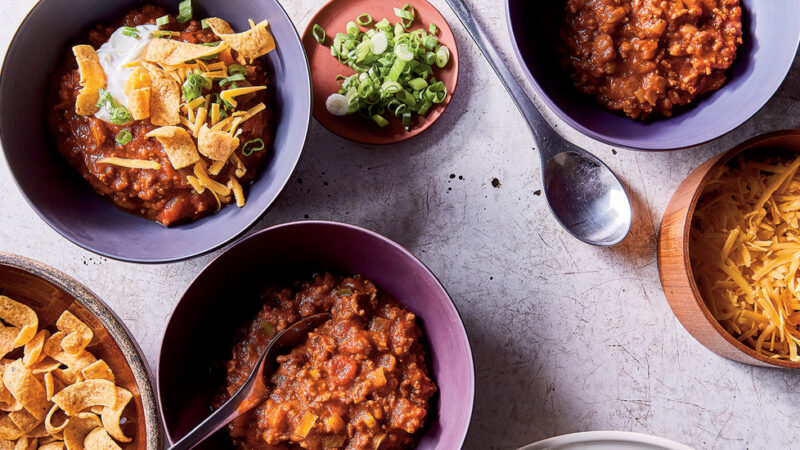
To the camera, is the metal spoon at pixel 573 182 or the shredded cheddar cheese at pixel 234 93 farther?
the metal spoon at pixel 573 182

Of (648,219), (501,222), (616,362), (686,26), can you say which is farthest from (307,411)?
(686,26)

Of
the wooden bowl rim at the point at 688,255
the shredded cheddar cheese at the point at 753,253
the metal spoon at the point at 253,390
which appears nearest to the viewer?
the metal spoon at the point at 253,390

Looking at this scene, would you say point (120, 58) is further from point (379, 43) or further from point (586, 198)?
point (586, 198)

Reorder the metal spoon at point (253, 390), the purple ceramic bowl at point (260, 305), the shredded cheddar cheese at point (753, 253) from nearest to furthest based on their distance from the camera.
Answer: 1. the metal spoon at point (253, 390)
2. the purple ceramic bowl at point (260, 305)
3. the shredded cheddar cheese at point (753, 253)

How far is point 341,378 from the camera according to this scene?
2068 millimetres

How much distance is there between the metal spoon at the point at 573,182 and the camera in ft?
8.05

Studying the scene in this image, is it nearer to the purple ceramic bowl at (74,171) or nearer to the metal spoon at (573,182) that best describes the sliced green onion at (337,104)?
the purple ceramic bowl at (74,171)

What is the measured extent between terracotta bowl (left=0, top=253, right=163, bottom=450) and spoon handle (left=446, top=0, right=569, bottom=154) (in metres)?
1.61

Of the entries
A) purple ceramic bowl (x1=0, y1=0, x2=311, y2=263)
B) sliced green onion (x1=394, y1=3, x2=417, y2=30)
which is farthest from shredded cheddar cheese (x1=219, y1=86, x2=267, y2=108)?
sliced green onion (x1=394, y1=3, x2=417, y2=30)

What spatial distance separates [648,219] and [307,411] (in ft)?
5.05

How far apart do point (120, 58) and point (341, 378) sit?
1.31m

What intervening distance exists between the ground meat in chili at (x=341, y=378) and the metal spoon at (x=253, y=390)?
0.13 feet

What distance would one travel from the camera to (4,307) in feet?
7.17

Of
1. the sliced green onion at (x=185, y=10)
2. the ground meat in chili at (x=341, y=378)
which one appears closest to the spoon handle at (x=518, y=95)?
the ground meat in chili at (x=341, y=378)
